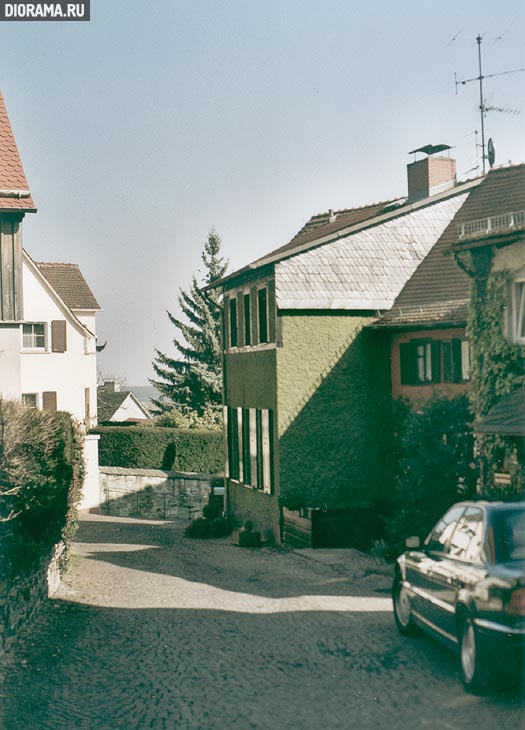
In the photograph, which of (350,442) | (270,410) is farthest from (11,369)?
(350,442)

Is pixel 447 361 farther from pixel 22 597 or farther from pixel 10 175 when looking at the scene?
pixel 22 597

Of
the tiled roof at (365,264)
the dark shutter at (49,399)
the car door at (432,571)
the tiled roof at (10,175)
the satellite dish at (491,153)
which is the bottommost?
the car door at (432,571)

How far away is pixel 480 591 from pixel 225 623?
5.62 m

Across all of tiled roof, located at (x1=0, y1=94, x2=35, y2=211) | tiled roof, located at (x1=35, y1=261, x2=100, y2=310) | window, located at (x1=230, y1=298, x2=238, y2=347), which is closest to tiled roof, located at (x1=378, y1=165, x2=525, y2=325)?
window, located at (x1=230, y1=298, x2=238, y2=347)

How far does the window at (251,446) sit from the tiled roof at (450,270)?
4214mm

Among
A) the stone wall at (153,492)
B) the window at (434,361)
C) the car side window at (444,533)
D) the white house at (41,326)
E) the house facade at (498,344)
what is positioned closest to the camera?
the car side window at (444,533)

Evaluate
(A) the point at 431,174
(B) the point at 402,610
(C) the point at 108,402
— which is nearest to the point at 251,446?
(A) the point at 431,174

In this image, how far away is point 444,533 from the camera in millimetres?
10547

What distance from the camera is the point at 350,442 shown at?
24.8 meters

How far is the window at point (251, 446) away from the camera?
2533 centimetres

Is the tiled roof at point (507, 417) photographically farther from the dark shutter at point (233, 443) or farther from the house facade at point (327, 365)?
the dark shutter at point (233, 443)

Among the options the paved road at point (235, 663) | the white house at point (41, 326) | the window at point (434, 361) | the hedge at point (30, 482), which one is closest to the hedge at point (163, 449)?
the white house at point (41, 326)

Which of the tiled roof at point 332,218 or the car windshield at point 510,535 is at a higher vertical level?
the tiled roof at point 332,218

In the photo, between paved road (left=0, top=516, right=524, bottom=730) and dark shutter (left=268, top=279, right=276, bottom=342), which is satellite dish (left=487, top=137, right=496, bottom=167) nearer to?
dark shutter (left=268, top=279, right=276, bottom=342)
